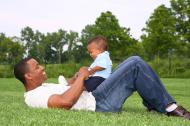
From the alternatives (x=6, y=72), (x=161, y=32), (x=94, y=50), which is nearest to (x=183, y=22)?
(x=161, y=32)

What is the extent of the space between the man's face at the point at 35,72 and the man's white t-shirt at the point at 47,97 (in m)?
0.09

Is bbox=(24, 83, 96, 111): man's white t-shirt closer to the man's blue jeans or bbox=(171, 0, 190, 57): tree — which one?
the man's blue jeans

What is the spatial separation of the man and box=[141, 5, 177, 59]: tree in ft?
123

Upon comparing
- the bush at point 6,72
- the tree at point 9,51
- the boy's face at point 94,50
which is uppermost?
the boy's face at point 94,50

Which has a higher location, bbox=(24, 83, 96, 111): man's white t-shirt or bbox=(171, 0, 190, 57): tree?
bbox=(171, 0, 190, 57): tree

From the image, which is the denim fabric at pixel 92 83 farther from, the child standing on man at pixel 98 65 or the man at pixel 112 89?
the man at pixel 112 89

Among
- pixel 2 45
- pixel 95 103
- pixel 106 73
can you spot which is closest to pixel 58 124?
pixel 95 103

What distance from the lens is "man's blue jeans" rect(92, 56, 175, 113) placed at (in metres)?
5.38

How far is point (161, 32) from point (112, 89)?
125 ft

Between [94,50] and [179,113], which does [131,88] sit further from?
[94,50]

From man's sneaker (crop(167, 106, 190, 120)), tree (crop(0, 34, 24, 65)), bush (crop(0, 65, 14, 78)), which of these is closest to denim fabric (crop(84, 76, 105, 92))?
man's sneaker (crop(167, 106, 190, 120))

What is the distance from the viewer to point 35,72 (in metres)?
5.42

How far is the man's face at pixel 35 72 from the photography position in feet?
17.7

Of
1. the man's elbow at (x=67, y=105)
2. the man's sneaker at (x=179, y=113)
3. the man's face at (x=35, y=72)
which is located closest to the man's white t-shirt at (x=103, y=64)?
the man's face at (x=35, y=72)
